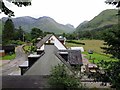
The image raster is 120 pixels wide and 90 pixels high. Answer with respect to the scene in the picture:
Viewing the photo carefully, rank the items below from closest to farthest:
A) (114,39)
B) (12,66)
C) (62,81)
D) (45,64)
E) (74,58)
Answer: (114,39) < (62,81) < (45,64) < (74,58) < (12,66)

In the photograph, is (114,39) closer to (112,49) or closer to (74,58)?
(112,49)

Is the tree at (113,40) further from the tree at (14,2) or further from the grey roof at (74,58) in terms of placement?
the grey roof at (74,58)

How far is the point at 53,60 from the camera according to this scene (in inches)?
534

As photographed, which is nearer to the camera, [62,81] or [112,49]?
[112,49]

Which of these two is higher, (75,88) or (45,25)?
(45,25)

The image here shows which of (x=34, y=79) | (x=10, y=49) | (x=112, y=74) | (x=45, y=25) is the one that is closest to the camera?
(x=112, y=74)

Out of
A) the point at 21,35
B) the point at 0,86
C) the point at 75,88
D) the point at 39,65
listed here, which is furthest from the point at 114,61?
the point at 21,35

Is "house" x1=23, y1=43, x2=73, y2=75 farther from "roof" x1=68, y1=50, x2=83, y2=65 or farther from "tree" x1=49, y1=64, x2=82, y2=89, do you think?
"roof" x1=68, y1=50, x2=83, y2=65

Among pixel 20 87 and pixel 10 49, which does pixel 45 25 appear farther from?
pixel 20 87

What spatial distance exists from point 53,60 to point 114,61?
6370mm

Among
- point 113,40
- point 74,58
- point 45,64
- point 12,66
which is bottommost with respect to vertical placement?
point 12,66

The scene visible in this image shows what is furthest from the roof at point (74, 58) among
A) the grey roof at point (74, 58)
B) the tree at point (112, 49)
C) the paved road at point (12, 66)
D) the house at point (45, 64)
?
the tree at point (112, 49)

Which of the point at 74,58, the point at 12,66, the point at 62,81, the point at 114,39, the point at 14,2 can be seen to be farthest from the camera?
the point at 12,66

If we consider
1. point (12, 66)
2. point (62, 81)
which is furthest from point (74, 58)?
point (12, 66)
